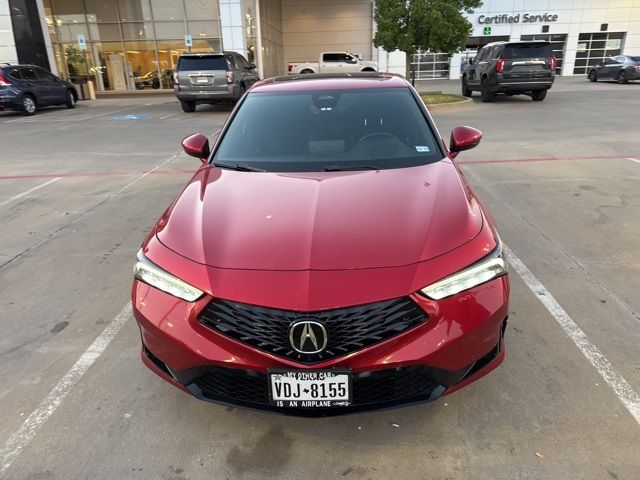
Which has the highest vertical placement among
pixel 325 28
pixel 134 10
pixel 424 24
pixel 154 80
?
pixel 134 10

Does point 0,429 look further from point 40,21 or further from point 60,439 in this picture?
point 40,21

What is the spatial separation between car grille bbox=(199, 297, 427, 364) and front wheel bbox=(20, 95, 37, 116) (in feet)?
61.7

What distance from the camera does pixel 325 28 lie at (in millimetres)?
37312

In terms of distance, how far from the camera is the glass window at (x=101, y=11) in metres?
27.3

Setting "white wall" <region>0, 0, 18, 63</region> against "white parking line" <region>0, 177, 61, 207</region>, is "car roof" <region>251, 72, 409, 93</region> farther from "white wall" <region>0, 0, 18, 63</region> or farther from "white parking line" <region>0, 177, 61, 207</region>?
"white wall" <region>0, 0, 18, 63</region>

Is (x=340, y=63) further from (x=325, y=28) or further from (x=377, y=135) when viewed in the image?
(x=377, y=135)

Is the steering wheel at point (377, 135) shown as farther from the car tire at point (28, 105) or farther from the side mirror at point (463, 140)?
the car tire at point (28, 105)

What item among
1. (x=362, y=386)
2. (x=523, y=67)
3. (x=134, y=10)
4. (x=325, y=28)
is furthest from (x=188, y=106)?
(x=325, y=28)

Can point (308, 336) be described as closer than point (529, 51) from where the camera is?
Yes

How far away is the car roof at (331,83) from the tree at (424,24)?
13980 millimetres

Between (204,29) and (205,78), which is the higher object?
(204,29)

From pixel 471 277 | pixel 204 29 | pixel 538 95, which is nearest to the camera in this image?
pixel 471 277

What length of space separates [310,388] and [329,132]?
2.08 meters

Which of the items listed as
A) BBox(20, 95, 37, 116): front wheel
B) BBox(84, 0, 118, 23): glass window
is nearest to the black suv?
BBox(20, 95, 37, 116): front wheel
